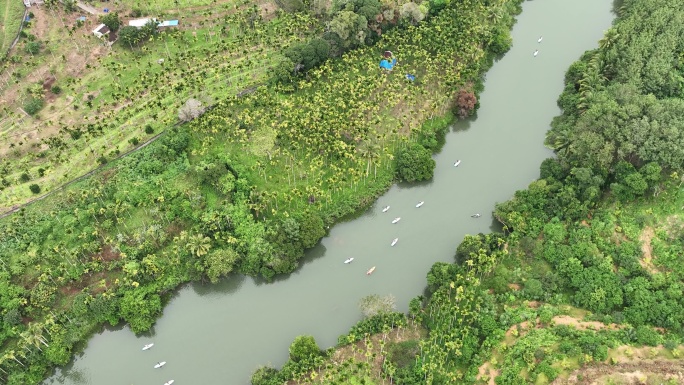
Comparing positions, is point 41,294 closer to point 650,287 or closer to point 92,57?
point 92,57

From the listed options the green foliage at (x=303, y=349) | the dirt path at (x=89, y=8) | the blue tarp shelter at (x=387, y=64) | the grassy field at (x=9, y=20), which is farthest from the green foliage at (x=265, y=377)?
the dirt path at (x=89, y=8)

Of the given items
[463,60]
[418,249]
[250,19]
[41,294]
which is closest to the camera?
[41,294]

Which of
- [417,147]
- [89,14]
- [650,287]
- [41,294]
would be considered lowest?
[650,287]

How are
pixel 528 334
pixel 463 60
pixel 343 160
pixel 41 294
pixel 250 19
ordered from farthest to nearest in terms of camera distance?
pixel 250 19, pixel 463 60, pixel 343 160, pixel 41 294, pixel 528 334

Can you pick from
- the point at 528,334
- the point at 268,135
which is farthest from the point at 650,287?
the point at 268,135

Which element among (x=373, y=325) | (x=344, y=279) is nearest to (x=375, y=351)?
(x=373, y=325)

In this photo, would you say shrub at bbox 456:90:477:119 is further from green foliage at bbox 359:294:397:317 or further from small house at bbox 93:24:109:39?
small house at bbox 93:24:109:39

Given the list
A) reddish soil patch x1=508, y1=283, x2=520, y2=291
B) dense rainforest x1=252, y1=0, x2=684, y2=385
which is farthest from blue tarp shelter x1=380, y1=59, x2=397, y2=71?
reddish soil patch x1=508, y1=283, x2=520, y2=291

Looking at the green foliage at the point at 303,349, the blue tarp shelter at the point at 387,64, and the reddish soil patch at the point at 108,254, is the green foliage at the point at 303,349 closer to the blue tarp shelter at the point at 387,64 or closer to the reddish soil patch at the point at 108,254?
the reddish soil patch at the point at 108,254
